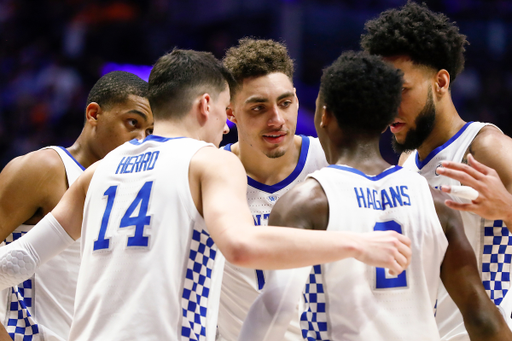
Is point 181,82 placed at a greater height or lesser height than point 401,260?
greater

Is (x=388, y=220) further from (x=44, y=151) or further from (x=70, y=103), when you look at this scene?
(x=70, y=103)

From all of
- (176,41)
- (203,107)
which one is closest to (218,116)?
(203,107)

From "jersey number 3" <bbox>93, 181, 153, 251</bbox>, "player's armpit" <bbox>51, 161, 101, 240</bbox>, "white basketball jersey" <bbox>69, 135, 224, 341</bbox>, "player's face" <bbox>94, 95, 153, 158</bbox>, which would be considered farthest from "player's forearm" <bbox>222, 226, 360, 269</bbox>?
"player's face" <bbox>94, 95, 153, 158</bbox>

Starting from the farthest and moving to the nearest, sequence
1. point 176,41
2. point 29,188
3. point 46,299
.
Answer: point 176,41
point 46,299
point 29,188

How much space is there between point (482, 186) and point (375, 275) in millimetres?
696

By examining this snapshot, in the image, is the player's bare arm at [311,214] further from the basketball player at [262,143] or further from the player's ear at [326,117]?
the basketball player at [262,143]

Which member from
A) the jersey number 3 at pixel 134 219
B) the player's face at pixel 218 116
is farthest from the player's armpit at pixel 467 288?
the jersey number 3 at pixel 134 219

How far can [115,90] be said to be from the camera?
4.03m

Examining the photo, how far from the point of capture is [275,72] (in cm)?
380

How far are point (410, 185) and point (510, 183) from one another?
1.03 m

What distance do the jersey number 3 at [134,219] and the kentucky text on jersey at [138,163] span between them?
0.09m

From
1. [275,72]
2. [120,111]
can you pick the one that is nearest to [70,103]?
[120,111]

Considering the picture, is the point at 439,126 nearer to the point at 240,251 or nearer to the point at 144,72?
Result: the point at 240,251

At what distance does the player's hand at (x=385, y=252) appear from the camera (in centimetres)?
188
